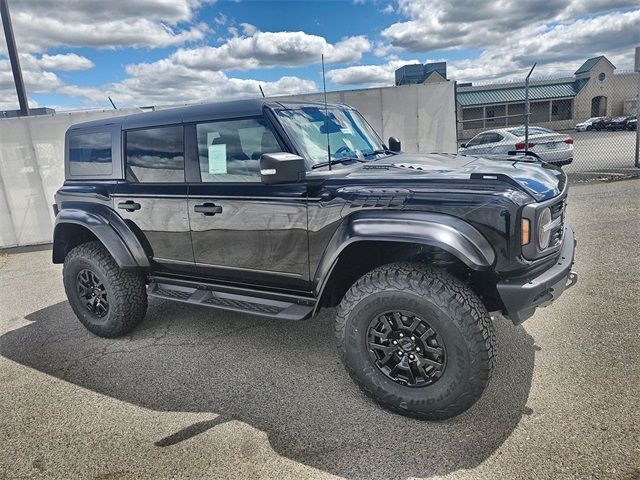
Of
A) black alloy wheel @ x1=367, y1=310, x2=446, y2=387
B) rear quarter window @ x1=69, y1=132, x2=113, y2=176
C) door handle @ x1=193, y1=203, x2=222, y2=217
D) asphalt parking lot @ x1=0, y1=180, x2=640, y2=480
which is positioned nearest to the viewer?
asphalt parking lot @ x1=0, y1=180, x2=640, y2=480

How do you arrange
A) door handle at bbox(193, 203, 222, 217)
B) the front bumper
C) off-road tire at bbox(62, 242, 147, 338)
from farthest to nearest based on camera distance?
off-road tire at bbox(62, 242, 147, 338)
door handle at bbox(193, 203, 222, 217)
the front bumper

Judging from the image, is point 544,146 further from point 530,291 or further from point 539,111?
point 539,111

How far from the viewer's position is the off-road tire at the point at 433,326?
100 inches

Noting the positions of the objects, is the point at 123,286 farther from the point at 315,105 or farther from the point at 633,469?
the point at 633,469

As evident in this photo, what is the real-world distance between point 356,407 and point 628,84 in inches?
2169

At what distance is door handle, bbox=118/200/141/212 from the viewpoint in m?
3.87

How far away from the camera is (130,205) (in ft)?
12.8

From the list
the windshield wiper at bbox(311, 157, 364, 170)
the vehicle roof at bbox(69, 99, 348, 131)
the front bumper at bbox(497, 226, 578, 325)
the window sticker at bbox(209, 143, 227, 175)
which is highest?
the vehicle roof at bbox(69, 99, 348, 131)

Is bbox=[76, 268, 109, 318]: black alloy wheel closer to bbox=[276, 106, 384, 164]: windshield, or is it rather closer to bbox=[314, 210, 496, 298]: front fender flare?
bbox=[276, 106, 384, 164]: windshield

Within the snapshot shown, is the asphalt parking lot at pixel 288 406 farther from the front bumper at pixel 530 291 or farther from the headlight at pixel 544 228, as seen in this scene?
the headlight at pixel 544 228

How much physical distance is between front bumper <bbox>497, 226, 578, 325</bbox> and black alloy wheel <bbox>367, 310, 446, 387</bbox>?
445mm

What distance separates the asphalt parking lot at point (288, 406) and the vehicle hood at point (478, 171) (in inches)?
49.8

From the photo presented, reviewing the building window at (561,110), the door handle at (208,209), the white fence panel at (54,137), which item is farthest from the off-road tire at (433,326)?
the building window at (561,110)

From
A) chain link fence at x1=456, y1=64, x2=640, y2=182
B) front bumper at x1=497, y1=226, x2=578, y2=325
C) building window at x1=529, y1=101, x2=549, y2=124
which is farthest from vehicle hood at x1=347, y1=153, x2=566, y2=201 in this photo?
building window at x1=529, y1=101, x2=549, y2=124
